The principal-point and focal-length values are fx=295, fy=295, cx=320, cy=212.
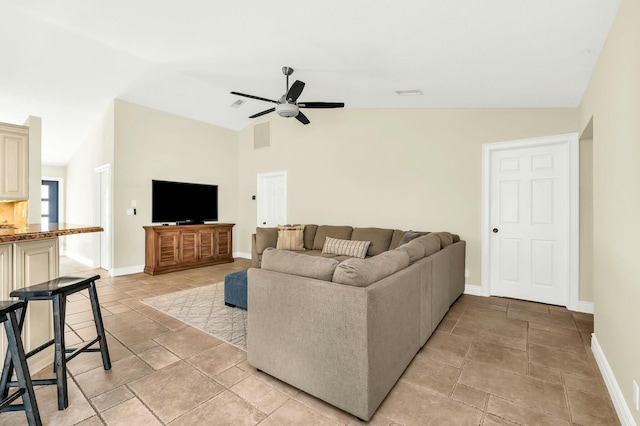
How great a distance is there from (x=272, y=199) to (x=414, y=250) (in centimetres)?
439

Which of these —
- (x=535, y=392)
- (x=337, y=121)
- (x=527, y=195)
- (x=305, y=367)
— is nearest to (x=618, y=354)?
(x=535, y=392)

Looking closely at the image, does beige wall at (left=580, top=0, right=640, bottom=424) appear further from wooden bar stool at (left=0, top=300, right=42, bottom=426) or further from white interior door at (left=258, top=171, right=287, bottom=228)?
white interior door at (left=258, top=171, right=287, bottom=228)

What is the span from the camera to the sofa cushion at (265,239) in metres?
5.19

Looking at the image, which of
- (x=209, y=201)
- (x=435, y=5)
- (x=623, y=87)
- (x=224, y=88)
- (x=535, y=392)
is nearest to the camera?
(x=623, y=87)

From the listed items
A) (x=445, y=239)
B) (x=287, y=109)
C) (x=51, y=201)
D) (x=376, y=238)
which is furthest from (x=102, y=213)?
(x=445, y=239)

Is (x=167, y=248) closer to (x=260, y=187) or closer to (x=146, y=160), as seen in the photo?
(x=146, y=160)

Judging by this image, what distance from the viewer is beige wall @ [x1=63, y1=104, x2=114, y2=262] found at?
5.34m

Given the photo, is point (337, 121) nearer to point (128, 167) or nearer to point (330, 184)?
point (330, 184)

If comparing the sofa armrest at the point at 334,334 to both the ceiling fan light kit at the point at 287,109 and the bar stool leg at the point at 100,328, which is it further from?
the ceiling fan light kit at the point at 287,109

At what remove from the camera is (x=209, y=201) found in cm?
648

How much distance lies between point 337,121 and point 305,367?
446 cm

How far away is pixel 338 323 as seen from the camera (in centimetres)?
165

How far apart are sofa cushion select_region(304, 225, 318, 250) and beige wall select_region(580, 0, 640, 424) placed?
3745mm

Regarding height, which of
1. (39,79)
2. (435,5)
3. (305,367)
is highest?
(39,79)
